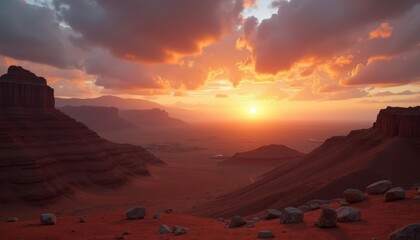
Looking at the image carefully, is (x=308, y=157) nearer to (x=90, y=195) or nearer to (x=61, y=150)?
(x=90, y=195)

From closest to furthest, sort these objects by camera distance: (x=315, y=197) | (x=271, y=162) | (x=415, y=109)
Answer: (x=315, y=197) < (x=415, y=109) < (x=271, y=162)

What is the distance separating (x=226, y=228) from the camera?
1611 centimetres

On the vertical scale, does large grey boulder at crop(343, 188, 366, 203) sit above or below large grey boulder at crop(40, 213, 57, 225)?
above

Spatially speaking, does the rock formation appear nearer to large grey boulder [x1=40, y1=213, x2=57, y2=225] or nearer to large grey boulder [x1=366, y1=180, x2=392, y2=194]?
large grey boulder [x1=366, y1=180, x2=392, y2=194]

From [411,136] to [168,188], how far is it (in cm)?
3637

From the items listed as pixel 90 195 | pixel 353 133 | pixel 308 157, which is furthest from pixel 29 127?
pixel 353 133

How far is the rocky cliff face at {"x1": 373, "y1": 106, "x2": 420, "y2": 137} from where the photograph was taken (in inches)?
1448

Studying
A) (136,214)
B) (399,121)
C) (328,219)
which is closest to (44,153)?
(136,214)

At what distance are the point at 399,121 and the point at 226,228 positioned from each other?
29.9 m

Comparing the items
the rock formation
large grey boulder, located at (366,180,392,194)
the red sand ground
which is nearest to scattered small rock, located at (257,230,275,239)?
the red sand ground

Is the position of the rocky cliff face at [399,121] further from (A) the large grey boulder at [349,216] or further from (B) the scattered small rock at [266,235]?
(B) the scattered small rock at [266,235]

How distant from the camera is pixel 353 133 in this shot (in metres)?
47.1

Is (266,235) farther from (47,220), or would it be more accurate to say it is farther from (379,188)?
(47,220)

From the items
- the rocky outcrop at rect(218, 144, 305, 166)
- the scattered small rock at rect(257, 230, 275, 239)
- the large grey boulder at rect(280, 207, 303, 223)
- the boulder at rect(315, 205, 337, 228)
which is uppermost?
the boulder at rect(315, 205, 337, 228)
